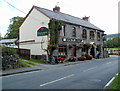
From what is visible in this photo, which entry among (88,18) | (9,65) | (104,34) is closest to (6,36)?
(88,18)

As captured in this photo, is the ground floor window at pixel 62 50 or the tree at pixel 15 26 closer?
the ground floor window at pixel 62 50

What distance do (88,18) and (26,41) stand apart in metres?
21.4

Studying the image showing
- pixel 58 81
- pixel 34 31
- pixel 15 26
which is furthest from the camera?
pixel 15 26

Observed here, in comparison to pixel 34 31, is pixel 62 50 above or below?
below

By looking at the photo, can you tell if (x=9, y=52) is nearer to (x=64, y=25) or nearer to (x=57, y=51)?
(x=57, y=51)

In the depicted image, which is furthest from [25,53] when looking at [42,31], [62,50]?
[62,50]

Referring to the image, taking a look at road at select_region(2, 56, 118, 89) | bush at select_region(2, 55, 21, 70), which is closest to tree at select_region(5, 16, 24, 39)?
bush at select_region(2, 55, 21, 70)

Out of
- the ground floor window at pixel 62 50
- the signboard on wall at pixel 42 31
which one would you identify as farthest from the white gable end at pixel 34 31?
the ground floor window at pixel 62 50

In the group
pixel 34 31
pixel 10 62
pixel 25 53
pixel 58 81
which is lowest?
pixel 58 81

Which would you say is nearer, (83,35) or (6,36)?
(83,35)

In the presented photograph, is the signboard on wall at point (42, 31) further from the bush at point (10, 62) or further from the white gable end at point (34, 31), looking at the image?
the bush at point (10, 62)

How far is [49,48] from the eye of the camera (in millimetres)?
22578

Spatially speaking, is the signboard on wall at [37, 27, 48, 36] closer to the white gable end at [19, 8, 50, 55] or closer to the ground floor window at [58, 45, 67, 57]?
the white gable end at [19, 8, 50, 55]

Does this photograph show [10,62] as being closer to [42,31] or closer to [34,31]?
[42,31]
